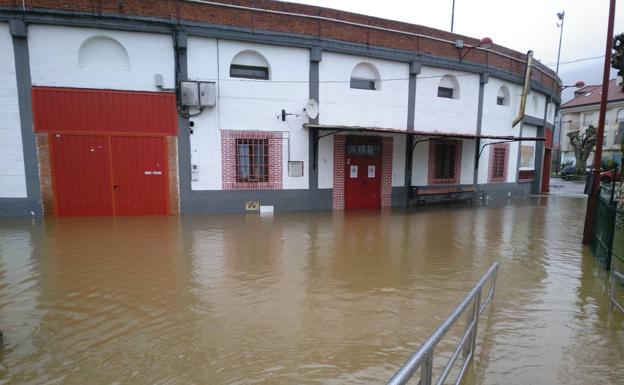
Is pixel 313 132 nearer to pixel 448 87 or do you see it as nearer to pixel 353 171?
pixel 353 171

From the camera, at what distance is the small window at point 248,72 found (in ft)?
36.1

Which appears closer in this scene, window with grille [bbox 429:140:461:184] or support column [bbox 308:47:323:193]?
support column [bbox 308:47:323:193]

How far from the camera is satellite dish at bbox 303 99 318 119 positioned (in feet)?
36.3

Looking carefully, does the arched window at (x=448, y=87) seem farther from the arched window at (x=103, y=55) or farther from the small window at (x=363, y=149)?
the arched window at (x=103, y=55)

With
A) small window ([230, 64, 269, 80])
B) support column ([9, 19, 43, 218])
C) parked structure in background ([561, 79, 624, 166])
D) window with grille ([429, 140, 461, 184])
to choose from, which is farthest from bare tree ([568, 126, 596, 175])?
support column ([9, 19, 43, 218])

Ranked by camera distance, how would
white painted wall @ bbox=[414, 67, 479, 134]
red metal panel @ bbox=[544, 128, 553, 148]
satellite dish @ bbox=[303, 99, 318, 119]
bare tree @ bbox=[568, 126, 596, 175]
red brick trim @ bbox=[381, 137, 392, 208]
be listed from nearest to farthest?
satellite dish @ bbox=[303, 99, 318, 119] → red brick trim @ bbox=[381, 137, 392, 208] → white painted wall @ bbox=[414, 67, 479, 134] → red metal panel @ bbox=[544, 128, 553, 148] → bare tree @ bbox=[568, 126, 596, 175]

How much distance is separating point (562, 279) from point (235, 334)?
5.05 m

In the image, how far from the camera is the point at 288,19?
11.0m

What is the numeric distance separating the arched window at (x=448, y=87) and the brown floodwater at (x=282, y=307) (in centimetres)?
761

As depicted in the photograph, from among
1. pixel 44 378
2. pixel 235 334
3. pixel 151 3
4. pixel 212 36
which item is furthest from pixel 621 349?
pixel 151 3

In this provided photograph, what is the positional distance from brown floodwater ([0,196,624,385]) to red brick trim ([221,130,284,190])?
2.92 meters

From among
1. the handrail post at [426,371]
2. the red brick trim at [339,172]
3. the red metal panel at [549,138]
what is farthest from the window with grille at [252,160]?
the red metal panel at [549,138]

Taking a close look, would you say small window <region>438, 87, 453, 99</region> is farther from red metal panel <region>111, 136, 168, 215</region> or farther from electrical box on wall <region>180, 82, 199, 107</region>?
red metal panel <region>111, 136, 168, 215</region>

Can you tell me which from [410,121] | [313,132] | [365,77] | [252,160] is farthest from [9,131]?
[410,121]
